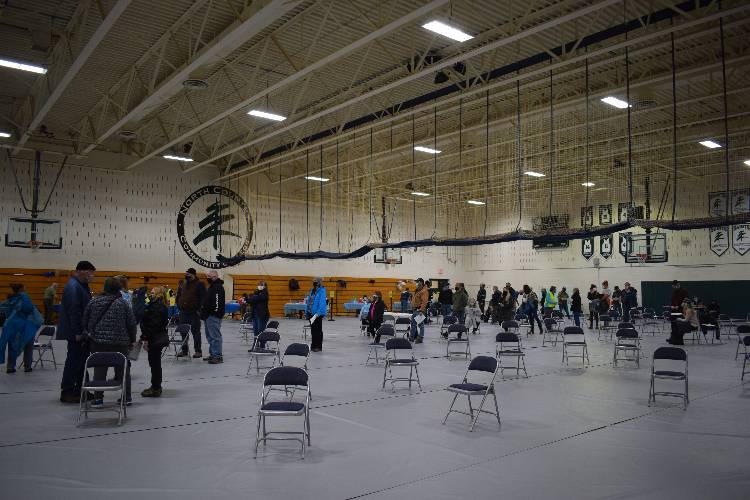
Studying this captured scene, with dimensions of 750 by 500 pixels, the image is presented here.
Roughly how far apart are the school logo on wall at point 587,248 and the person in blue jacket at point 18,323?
26919 millimetres

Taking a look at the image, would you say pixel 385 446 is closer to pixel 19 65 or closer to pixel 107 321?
pixel 107 321

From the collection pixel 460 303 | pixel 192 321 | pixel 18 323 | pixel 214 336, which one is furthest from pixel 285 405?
pixel 460 303

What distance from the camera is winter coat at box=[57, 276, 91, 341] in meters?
6.84

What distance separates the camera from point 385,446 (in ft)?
17.7

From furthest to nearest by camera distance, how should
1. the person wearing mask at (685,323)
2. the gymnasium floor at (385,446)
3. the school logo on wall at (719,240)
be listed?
the school logo on wall at (719,240) → the person wearing mask at (685,323) → the gymnasium floor at (385,446)

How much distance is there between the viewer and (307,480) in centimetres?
442

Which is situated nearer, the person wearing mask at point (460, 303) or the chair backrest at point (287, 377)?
the chair backrest at point (287, 377)

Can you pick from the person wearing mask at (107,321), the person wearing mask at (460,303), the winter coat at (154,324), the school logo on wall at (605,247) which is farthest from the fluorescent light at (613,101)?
the school logo on wall at (605,247)

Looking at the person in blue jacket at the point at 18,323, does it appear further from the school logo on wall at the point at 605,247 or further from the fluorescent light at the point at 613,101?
the school logo on wall at the point at 605,247

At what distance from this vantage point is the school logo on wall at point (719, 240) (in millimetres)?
24859

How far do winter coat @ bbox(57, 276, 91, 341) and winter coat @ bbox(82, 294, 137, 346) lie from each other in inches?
9.2

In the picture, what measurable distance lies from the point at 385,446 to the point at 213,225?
20828 millimetres

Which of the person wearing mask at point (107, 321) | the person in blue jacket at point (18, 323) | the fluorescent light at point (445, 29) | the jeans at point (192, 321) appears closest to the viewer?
the person wearing mask at point (107, 321)

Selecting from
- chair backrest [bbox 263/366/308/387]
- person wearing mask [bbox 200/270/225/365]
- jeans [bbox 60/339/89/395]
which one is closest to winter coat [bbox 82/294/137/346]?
jeans [bbox 60/339/89/395]
